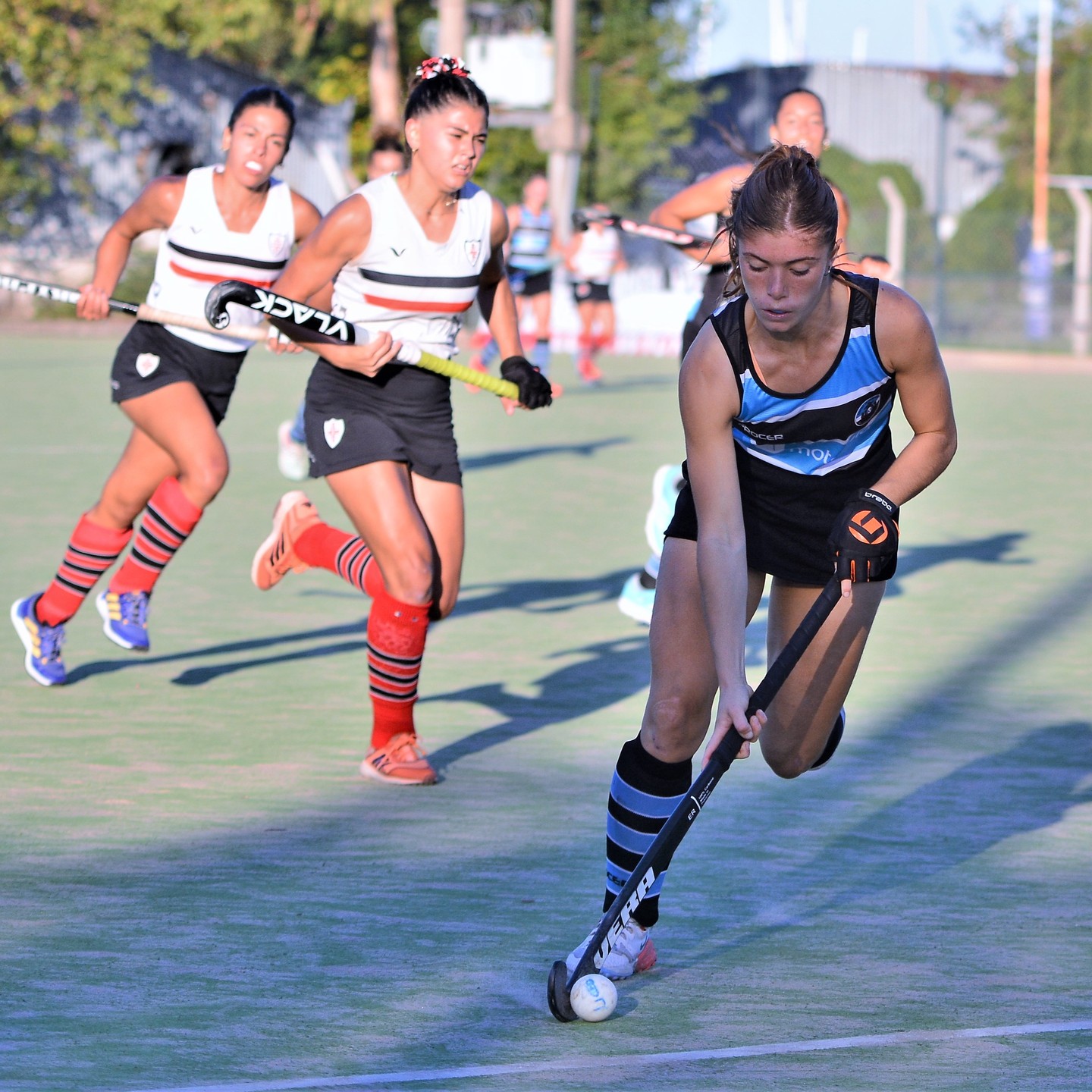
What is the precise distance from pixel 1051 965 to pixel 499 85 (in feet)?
84.6

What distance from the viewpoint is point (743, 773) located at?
18.1 ft

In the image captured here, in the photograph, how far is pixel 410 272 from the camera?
542 centimetres

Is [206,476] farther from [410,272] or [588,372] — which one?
[588,372]

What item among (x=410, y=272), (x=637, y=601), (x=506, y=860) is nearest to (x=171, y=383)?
(x=410, y=272)

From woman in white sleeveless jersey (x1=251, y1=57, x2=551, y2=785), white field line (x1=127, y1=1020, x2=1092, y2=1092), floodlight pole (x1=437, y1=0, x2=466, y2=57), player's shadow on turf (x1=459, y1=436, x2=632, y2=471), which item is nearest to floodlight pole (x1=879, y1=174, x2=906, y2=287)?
floodlight pole (x1=437, y1=0, x2=466, y2=57)

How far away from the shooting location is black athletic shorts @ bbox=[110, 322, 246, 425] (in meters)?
6.35

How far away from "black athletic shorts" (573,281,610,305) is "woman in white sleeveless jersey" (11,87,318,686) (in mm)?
13303

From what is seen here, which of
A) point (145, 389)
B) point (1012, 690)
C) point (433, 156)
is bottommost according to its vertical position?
point (1012, 690)

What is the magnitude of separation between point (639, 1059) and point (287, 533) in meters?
3.43

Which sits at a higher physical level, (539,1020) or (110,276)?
(110,276)

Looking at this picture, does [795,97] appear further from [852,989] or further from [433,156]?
[852,989]

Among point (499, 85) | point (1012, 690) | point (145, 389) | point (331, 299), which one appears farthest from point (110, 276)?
point (499, 85)

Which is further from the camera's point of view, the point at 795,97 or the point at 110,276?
the point at 795,97

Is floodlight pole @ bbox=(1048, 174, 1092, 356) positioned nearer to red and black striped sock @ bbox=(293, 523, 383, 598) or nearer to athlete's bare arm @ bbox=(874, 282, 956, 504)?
red and black striped sock @ bbox=(293, 523, 383, 598)
